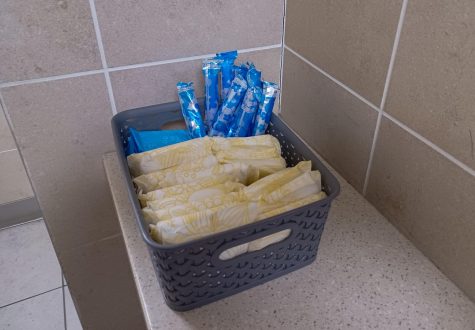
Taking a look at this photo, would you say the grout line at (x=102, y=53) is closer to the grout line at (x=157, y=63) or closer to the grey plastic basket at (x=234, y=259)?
the grout line at (x=157, y=63)

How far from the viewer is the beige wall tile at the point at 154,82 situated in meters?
0.67

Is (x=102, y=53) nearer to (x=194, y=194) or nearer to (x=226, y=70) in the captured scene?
(x=226, y=70)

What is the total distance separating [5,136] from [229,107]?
1097mm

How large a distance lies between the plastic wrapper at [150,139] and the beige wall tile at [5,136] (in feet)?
3.20

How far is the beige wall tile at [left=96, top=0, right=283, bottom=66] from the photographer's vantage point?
2.02 feet

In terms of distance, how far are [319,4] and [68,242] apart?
63 cm

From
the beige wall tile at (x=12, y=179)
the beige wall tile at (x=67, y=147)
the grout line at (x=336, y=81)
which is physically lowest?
the beige wall tile at (x=12, y=179)

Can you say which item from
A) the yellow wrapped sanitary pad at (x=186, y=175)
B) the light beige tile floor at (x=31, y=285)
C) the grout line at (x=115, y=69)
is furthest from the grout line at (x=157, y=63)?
the light beige tile floor at (x=31, y=285)

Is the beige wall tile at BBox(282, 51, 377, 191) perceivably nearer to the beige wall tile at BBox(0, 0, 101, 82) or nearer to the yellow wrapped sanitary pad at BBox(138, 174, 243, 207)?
the yellow wrapped sanitary pad at BBox(138, 174, 243, 207)

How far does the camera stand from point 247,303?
479 mm

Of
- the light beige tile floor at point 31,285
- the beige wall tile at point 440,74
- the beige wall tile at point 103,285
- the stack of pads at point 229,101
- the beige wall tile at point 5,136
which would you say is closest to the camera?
the beige wall tile at point 440,74

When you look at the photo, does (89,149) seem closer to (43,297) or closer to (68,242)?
(68,242)

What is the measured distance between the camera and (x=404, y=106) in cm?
50

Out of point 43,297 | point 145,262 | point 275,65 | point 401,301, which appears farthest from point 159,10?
point 43,297
